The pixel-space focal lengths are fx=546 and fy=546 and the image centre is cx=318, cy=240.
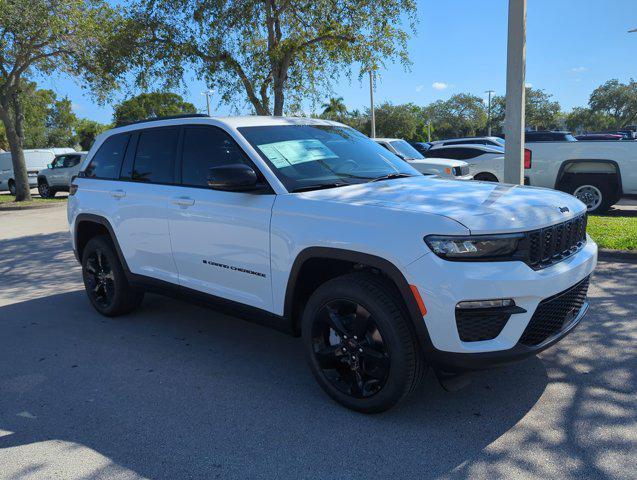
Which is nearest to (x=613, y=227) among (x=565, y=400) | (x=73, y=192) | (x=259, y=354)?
→ (x=565, y=400)

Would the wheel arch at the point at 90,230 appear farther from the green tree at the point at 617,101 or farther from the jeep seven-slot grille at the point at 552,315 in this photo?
the green tree at the point at 617,101

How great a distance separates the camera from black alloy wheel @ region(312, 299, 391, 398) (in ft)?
10.6

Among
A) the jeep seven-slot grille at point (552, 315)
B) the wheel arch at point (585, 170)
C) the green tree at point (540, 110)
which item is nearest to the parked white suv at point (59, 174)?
the wheel arch at point (585, 170)

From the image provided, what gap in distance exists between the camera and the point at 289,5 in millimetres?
10336

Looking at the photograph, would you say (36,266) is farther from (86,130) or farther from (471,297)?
(86,130)

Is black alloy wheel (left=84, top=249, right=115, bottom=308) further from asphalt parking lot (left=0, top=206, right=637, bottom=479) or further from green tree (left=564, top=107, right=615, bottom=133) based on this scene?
green tree (left=564, top=107, right=615, bottom=133)

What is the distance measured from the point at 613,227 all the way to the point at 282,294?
22.6 feet

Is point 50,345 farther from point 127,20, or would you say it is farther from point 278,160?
point 127,20

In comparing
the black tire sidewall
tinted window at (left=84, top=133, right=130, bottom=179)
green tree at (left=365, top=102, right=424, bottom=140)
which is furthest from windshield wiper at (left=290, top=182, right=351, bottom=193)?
green tree at (left=365, top=102, right=424, bottom=140)

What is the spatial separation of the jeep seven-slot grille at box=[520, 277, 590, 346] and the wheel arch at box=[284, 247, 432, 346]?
590mm

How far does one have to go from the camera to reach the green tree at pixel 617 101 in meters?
63.6

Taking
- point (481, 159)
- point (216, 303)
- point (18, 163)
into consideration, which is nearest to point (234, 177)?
point (216, 303)

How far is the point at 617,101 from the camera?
64688 mm

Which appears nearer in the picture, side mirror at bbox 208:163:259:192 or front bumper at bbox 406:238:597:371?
front bumper at bbox 406:238:597:371
